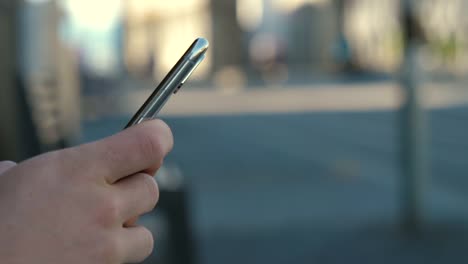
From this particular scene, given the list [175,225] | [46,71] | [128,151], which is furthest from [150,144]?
[46,71]

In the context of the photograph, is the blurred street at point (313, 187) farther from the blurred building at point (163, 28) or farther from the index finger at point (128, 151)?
the blurred building at point (163, 28)

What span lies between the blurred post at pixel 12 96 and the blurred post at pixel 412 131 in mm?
2963

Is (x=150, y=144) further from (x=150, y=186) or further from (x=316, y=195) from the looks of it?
(x=316, y=195)

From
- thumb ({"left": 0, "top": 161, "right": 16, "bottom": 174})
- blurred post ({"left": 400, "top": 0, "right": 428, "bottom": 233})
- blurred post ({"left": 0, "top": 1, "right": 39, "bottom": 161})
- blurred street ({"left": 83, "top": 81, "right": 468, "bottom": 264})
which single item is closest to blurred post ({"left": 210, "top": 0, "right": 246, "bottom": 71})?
blurred street ({"left": 83, "top": 81, "right": 468, "bottom": 264})

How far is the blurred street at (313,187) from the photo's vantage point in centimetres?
577

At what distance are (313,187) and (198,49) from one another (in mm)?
7458

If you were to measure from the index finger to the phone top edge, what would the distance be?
0.06 meters

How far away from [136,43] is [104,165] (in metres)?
39.7

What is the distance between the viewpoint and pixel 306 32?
4047 centimetres

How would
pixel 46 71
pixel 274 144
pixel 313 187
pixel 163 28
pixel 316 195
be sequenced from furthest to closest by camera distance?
pixel 163 28
pixel 274 144
pixel 313 187
pixel 316 195
pixel 46 71

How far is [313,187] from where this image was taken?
8.20 m

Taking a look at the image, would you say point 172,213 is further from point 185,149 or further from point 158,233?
point 185,149

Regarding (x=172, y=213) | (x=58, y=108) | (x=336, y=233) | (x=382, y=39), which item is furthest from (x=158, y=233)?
(x=382, y=39)

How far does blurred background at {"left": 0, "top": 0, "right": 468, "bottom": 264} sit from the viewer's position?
13.6ft
